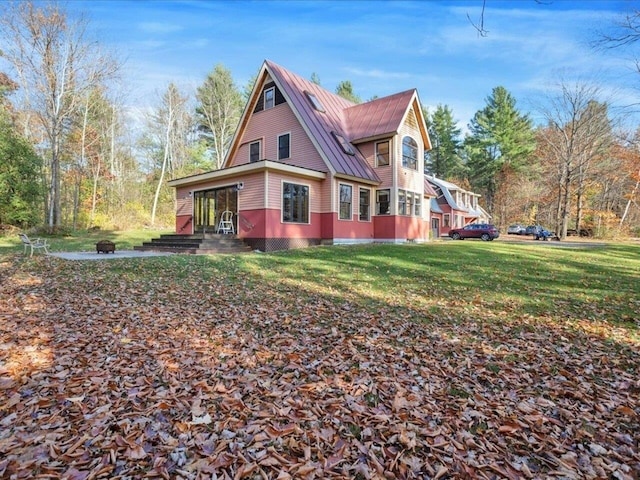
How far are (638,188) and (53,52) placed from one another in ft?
165

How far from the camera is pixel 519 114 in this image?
45.2 m

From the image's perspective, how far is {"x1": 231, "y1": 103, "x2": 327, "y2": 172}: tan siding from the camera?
16.9 meters

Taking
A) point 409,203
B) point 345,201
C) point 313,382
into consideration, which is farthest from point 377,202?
point 313,382

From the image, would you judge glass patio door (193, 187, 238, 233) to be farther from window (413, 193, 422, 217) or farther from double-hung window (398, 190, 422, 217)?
window (413, 193, 422, 217)

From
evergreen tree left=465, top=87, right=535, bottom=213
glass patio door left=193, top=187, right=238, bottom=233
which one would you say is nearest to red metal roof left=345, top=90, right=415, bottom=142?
glass patio door left=193, top=187, right=238, bottom=233

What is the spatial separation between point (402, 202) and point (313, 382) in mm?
16289

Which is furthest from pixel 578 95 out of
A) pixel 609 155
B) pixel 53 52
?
pixel 53 52

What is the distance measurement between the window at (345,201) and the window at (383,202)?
2106 mm

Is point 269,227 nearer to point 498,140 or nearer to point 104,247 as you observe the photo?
point 104,247

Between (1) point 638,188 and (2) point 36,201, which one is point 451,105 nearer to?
(1) point 638,188

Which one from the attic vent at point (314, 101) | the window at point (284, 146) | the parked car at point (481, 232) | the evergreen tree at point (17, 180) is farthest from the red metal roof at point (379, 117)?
the evergreen tree at point (17, 180)

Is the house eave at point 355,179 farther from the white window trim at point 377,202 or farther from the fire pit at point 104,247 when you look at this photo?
the fire pit at point 104,247

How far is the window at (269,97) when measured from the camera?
18.4m

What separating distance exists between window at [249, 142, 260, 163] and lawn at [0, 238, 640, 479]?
43.1 feet
